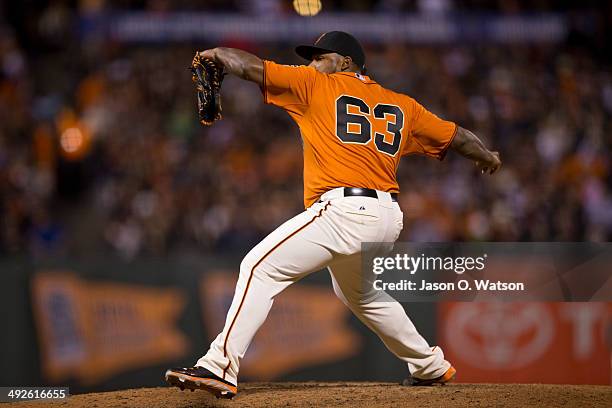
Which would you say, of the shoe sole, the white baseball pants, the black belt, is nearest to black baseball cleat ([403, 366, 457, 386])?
the shoe sole

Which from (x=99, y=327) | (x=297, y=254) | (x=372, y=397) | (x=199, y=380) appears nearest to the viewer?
(x=199, y=380)

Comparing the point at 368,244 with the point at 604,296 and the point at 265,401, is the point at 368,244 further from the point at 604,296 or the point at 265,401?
the point at 604,296

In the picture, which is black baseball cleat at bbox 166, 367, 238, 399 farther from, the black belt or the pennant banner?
the pennant banner

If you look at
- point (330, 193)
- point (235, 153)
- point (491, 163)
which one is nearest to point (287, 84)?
point (330, 193)

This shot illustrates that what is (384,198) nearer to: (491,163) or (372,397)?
(491,163)

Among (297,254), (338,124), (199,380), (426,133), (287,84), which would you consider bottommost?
(199,380)

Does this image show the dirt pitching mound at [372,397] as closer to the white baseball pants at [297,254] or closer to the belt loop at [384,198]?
the white baseball pants at [297,254]

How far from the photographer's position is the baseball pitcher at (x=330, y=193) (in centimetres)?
491

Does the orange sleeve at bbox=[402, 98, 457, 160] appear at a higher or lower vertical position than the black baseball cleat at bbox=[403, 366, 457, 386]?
higher

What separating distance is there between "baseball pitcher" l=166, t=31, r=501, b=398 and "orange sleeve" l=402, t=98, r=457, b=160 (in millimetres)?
11

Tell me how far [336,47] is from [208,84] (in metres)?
0.81

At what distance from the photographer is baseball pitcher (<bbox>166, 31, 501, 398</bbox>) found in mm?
4914

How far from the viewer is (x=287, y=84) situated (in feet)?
16.4

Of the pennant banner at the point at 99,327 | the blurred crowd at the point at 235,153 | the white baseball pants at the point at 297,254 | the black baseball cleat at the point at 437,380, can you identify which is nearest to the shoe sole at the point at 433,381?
the black baseball cleat at the point at 437,380
